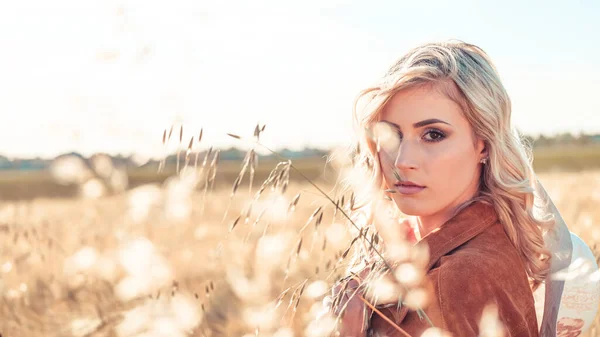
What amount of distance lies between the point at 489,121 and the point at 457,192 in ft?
0.72

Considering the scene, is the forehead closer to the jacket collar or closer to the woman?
the woman

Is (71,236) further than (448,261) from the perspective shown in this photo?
Yes

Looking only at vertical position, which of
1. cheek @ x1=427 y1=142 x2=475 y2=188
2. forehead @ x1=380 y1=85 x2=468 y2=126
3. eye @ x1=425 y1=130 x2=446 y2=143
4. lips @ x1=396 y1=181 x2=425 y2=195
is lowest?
lips @ x1=396 y1=181 x2=425 y2=195

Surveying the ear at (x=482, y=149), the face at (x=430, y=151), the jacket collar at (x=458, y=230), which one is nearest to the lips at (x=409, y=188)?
the face at (x=430, y=151)

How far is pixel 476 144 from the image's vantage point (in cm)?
177

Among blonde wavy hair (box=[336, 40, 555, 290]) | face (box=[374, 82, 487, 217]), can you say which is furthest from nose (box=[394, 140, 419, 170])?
blonde wavy hair (box=[336, 40, 555, 290])

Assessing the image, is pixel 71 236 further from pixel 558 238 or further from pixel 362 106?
pixel 558 238

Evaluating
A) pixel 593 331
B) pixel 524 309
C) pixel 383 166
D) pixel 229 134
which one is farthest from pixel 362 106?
pixel 593 331

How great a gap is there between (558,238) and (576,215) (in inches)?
109

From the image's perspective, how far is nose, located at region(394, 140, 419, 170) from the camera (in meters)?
1.64

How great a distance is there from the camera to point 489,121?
1.77m

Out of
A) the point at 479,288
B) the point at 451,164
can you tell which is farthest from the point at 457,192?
the point at 479,288

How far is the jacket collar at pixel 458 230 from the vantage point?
5.31 ft

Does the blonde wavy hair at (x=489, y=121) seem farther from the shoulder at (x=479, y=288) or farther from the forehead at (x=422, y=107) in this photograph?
the shoulder at (x=479, y=288)
